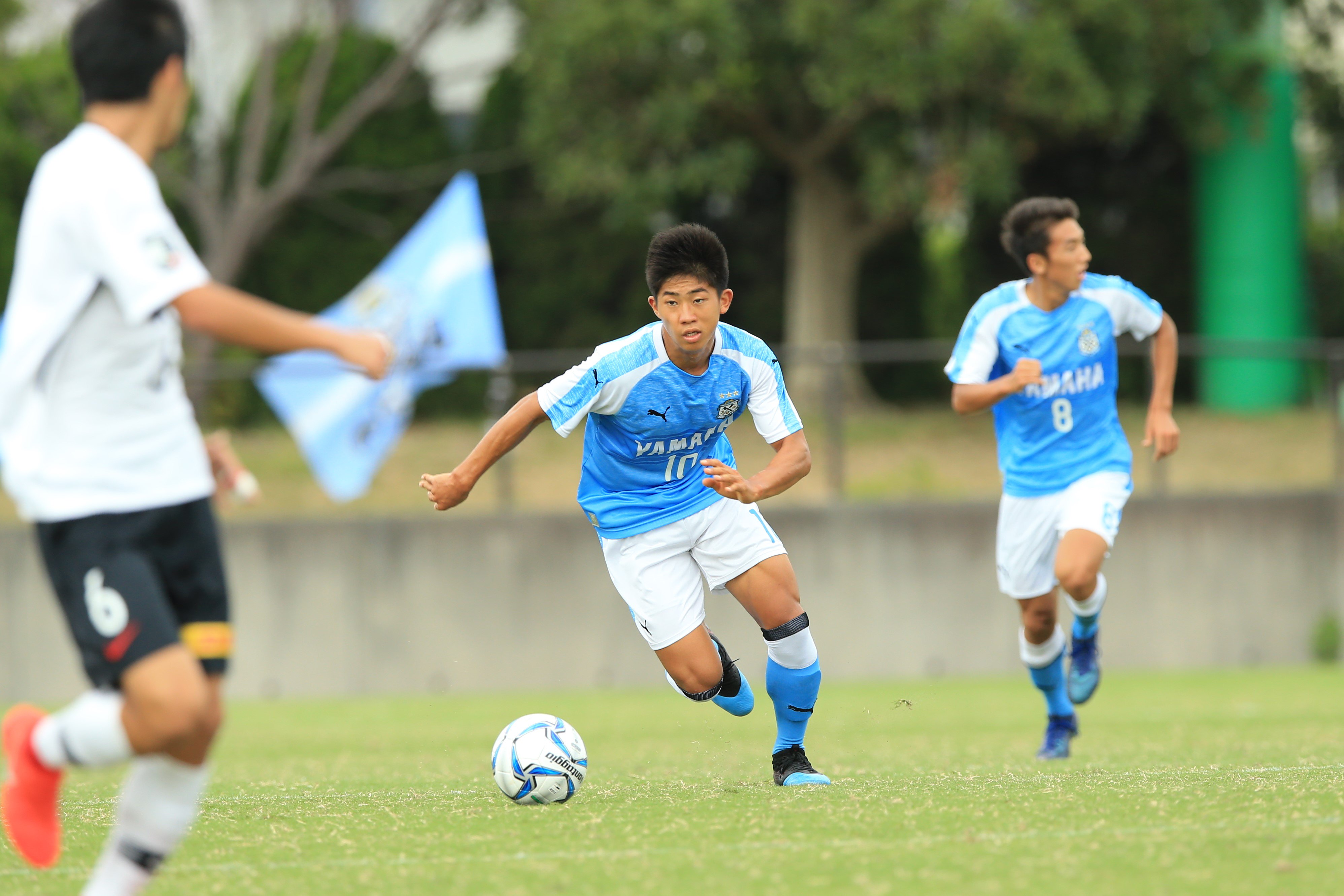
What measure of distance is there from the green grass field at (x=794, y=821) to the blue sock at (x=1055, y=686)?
287 millimetres

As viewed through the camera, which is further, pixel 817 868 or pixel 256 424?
pixel 256 424

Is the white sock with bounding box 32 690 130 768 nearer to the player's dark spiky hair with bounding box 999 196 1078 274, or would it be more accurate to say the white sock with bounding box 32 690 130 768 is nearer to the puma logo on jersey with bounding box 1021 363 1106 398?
the puma logo on jersey with bounding box 1021 363 1106 398

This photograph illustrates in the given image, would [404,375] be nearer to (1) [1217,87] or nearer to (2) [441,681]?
(2) [441,681]

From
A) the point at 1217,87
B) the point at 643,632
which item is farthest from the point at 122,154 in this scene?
the point at 1217,87

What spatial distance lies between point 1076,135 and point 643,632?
43.4ft

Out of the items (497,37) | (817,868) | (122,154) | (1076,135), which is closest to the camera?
(122,154)

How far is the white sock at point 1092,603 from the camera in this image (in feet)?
24.4

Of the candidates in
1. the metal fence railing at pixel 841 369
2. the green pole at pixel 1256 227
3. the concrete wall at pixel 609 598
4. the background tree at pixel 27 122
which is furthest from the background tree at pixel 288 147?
the green pole at pixel 1256 227

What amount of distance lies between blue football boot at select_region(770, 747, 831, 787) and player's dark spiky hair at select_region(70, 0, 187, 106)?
11.4 ft

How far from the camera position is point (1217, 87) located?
16.8m

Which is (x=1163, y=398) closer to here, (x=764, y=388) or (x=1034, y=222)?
(x=1034, y=222)

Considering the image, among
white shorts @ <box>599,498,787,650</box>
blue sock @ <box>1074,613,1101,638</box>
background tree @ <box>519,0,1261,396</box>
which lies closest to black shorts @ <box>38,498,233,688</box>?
white shorts @ <box>599,498,787,650</box>

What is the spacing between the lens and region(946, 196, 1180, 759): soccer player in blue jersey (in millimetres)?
7449

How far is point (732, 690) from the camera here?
659 cm
